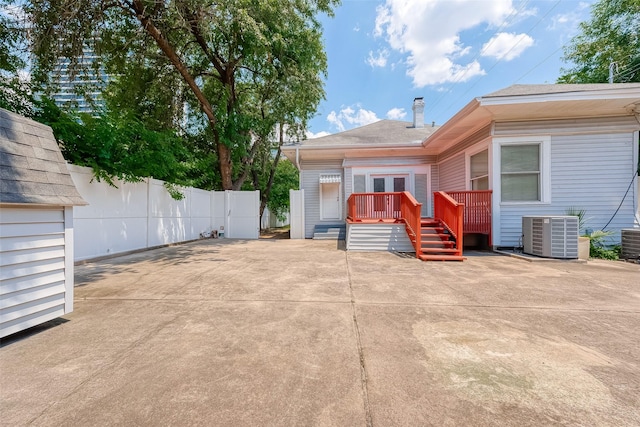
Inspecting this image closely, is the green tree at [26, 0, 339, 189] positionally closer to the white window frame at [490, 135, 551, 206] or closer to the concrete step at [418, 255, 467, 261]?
the white window frame at [490, 135, 551, 206]

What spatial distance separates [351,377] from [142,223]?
754 centimetres

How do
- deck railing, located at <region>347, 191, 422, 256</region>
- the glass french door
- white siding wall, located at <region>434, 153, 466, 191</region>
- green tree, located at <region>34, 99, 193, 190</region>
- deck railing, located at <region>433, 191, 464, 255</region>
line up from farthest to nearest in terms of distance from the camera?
the glass french door → white siding wall, located at <region>434, 153, 466, 191</region> → deck railing, located at <region>347, 191, 422, 256</region> → deck railing, located at <region>433, 191, 464, 255</region> → green tree, located at <region>34, 99, 193, 190</region>

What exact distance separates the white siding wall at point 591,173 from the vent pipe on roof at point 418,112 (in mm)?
6654

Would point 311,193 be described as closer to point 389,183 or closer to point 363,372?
point 389,183

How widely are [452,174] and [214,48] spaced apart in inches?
412

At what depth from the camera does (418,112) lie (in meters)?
12.7

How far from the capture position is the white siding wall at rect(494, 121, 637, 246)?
6348mm

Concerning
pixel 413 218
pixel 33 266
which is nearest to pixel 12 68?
pixel 33 266

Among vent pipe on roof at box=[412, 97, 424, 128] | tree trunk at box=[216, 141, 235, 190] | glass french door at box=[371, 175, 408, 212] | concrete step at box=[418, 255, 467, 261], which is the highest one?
vent pipe on roof at box=[412, 97, 424, 128]

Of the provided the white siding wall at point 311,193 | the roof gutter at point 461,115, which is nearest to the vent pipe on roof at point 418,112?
the roof gutter at point 461,115

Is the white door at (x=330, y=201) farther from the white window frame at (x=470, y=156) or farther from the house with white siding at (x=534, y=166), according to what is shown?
the white window frame at (x=470, y=156)

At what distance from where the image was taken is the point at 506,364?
73.7 inches

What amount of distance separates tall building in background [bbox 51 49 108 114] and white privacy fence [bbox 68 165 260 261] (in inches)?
130

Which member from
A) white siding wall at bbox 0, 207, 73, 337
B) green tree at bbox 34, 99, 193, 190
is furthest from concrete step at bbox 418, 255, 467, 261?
green tree at bbox 34, 99, 193, 190
